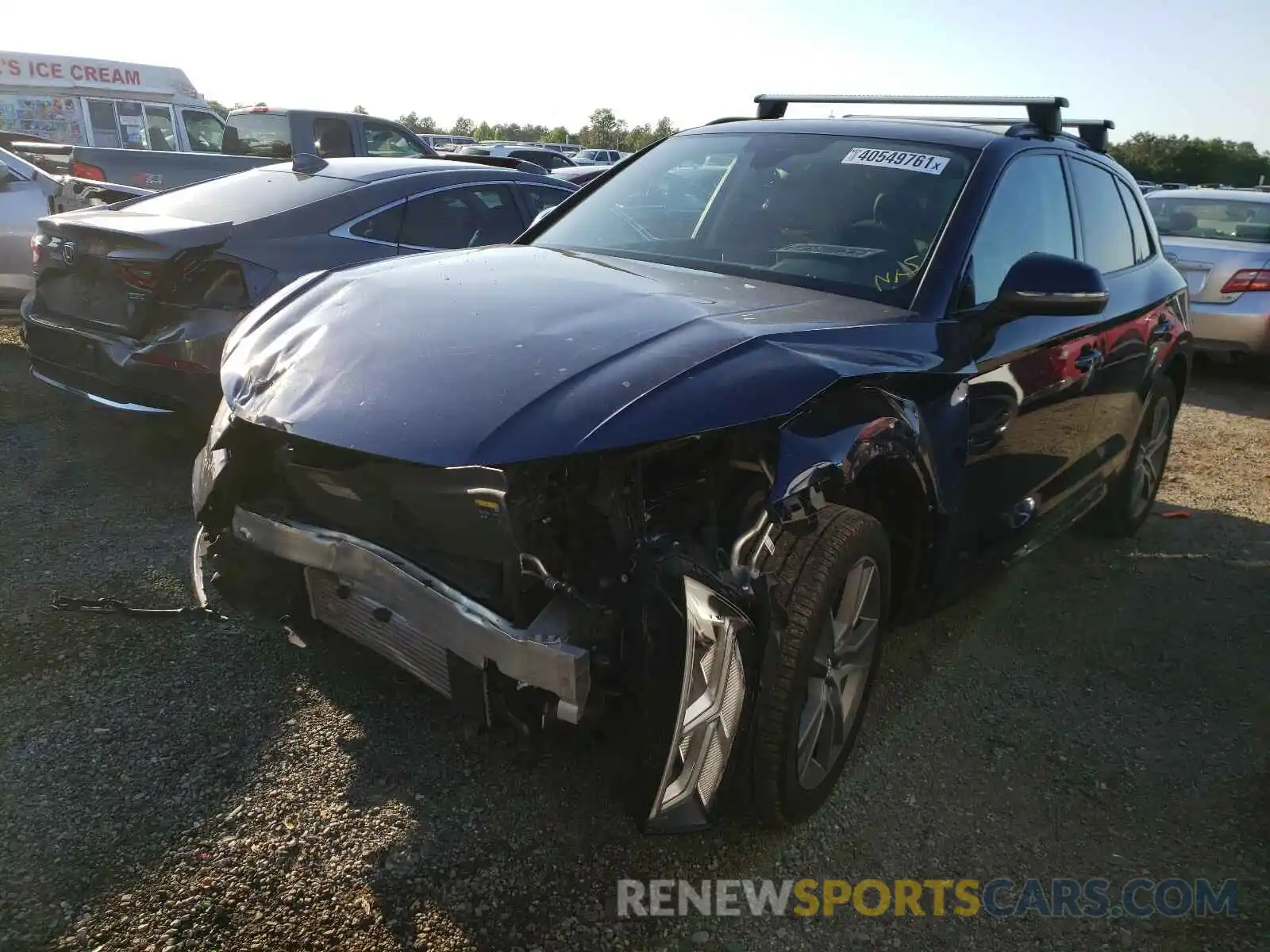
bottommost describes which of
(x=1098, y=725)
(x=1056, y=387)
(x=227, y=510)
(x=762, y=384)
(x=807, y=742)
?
(x=1098, y=725)

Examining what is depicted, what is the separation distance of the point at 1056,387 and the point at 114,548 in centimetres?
361

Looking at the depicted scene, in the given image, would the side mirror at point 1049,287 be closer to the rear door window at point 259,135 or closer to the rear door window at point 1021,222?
the rear door window at point 1021,222

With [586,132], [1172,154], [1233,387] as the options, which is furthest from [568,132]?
[1233,387]

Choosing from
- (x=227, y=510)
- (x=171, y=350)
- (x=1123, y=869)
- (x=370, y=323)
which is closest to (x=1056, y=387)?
(x=1123, y=869)

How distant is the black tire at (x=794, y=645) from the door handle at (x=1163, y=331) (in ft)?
8.34

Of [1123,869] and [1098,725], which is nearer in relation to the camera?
[1123,869]

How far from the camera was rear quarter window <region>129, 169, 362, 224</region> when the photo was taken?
Answer: 4.88 meters

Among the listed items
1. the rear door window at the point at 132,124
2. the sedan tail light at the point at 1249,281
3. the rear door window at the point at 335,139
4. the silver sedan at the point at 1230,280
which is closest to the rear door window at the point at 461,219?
the silver sedan at the point at 1230,280

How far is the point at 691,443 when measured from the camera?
220 cm

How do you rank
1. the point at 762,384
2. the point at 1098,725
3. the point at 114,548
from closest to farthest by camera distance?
the point at 762,384 → the point at 1098,725 → the point at 114,548

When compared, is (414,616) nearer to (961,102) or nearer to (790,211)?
(790,211)

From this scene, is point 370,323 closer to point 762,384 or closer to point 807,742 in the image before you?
point 762,384

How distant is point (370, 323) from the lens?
2.51 meters

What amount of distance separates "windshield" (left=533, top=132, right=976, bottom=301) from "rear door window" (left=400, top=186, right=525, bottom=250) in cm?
187
